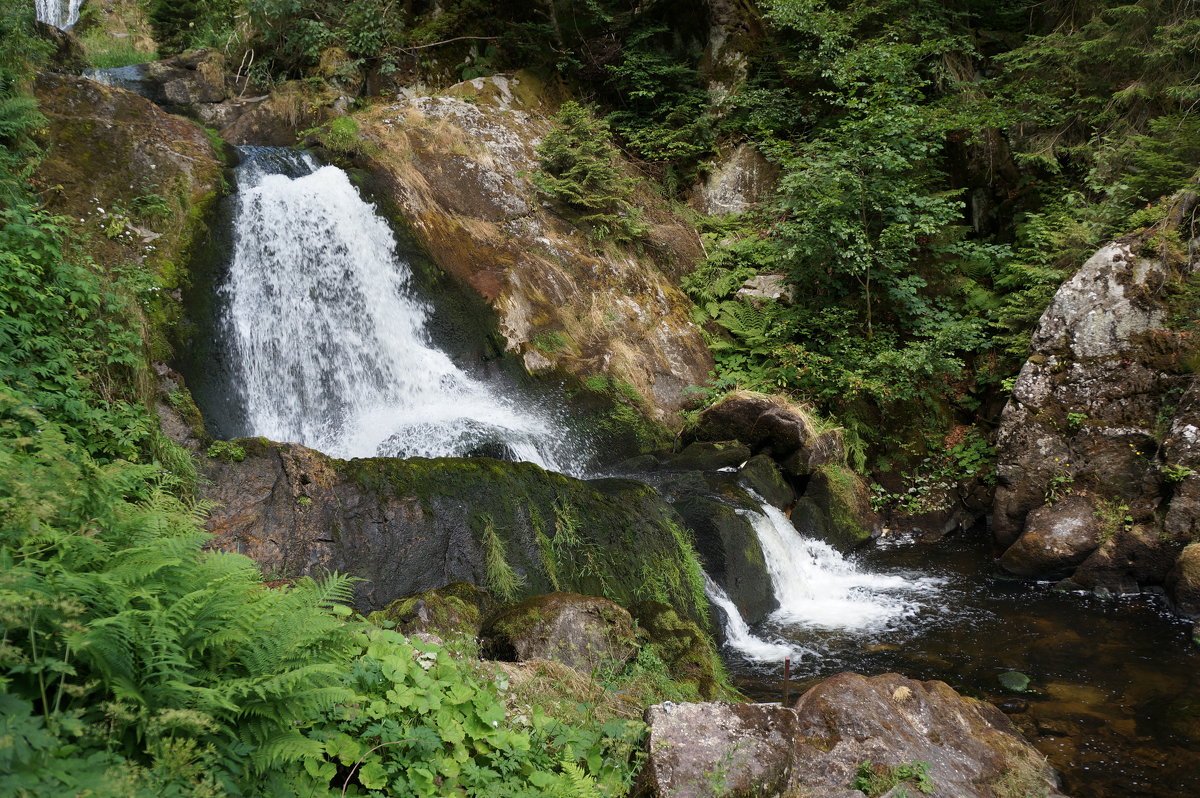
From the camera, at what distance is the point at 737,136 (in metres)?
14.5

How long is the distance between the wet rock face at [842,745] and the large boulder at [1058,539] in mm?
3656

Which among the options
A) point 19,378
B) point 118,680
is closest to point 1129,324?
point 118,680

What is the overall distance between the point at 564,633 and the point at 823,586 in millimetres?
4928

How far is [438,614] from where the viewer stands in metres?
4.75

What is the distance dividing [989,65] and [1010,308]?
6407 mm

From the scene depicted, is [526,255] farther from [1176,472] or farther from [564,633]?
[1176,472]

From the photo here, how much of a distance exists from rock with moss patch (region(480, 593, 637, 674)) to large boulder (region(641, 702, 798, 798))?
992mm

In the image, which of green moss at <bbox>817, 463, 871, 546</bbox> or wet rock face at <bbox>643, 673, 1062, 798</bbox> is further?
green moss at <bbox>817, 463, 871, 546</bbox>

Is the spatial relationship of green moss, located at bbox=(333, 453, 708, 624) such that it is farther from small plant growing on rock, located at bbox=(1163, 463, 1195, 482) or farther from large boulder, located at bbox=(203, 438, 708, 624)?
small plant growing on rock, located at bbox=(1163, 463, 1195, 482)

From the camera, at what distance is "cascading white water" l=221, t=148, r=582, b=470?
8.38 m

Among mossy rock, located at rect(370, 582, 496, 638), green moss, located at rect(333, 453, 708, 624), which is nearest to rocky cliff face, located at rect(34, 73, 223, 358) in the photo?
green moss, located at rect(333, 453, 708, 624)

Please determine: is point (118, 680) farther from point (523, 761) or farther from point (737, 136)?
point (737, 136)

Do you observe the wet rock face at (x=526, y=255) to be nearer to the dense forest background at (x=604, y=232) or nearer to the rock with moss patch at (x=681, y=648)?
the dense forest background at (x=604, y=232)

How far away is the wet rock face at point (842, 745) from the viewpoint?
3.45 metres
